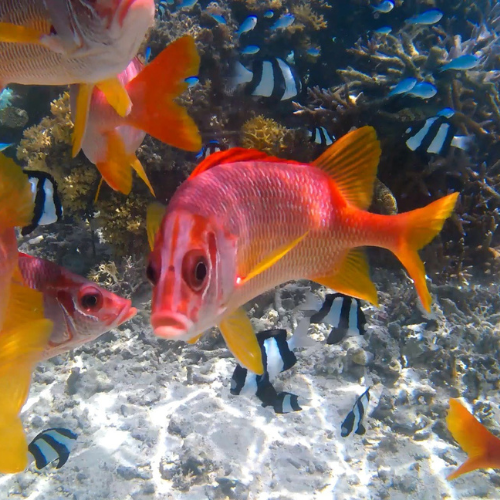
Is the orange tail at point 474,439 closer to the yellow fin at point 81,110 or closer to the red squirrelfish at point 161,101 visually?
the red squirrelfish at point 161,101

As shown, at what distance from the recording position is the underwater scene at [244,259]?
1.05 m

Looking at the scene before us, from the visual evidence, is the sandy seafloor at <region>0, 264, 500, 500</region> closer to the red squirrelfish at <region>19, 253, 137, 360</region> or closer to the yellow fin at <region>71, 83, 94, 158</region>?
the red squirrelfish at <region>19, 253, 137, 360</region>

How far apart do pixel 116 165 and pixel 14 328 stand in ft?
3.24

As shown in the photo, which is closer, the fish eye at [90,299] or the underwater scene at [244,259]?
the underwater scene at [244,259]

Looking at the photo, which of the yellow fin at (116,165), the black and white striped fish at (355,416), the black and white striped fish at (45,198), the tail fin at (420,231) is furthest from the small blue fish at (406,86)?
the yellow fin at (116,165)

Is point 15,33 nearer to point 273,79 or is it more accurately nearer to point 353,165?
point 353,165

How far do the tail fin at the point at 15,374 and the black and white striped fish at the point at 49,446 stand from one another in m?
2.83

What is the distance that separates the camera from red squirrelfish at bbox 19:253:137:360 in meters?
1.70

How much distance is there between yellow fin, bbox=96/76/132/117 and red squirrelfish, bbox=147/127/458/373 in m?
0.38

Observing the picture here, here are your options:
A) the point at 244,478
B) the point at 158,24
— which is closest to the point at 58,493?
the point at 244,478

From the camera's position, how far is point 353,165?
57.1 inches

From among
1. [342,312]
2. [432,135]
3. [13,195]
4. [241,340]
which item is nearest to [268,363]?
[342,312]

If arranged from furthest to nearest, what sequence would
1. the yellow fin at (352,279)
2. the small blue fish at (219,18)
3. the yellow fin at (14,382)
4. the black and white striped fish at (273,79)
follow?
1. the small blue fish at (219,18)
2. the black and white striped fish at (273,79)
3. the yellow fin at (352,279)
4. the yellow fin at (14,382)

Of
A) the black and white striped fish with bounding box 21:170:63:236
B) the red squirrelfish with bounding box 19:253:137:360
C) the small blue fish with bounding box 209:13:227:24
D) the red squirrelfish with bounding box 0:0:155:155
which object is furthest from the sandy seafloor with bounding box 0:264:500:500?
the small blue fish with bounding box 209:13:227:24
